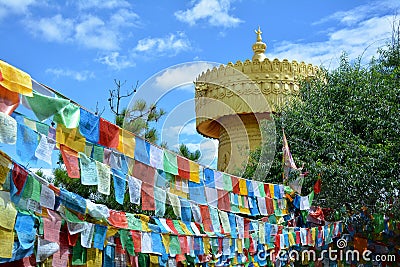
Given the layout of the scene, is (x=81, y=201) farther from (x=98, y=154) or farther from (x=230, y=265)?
(x=230, y=265)

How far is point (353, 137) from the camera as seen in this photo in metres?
11.3

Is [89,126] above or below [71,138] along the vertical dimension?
above

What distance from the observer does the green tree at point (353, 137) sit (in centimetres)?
1064

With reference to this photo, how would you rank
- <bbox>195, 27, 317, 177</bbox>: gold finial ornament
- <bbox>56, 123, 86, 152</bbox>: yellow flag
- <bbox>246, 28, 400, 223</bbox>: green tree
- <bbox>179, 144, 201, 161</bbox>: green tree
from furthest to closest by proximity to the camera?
<bbox>195, 27, 317, 177</bbox>: gold finial ornament → <bbox>179, 144, 201, 161</bbox>: green tree → <bbox>246, 28, 400, 223</bbox>: green tree → <bbox>56, 123, 86, 152</bbox>: yellow flag

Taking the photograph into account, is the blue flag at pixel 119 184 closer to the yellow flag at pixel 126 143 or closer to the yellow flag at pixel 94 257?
the yellow flag at pixel 126 143

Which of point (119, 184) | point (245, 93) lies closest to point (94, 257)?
point (119, 184)

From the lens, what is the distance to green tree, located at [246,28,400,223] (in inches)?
419

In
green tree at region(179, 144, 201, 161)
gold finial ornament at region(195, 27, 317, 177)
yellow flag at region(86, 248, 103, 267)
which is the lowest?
yellow flag at region(86, 248, 103, 267)

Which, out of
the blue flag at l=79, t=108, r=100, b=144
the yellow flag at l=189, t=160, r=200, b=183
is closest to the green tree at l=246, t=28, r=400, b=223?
the yellow flag at l=189, t=160, r=200, b=183

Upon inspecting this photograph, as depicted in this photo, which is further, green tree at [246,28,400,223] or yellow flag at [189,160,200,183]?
green tree at [246,28,400,223]

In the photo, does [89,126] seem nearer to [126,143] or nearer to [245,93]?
[126,143]

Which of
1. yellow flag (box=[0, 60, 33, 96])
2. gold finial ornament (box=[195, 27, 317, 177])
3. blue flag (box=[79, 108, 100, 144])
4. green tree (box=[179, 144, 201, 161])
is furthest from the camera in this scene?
gold finial ornament (box=[195, 27, 317, 177])

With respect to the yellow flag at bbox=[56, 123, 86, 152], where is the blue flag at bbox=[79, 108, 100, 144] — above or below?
above

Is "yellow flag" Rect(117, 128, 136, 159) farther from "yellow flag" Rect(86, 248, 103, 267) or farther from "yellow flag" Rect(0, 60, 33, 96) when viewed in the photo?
"yellow flag" Rect(0, 60, 33, 96)
